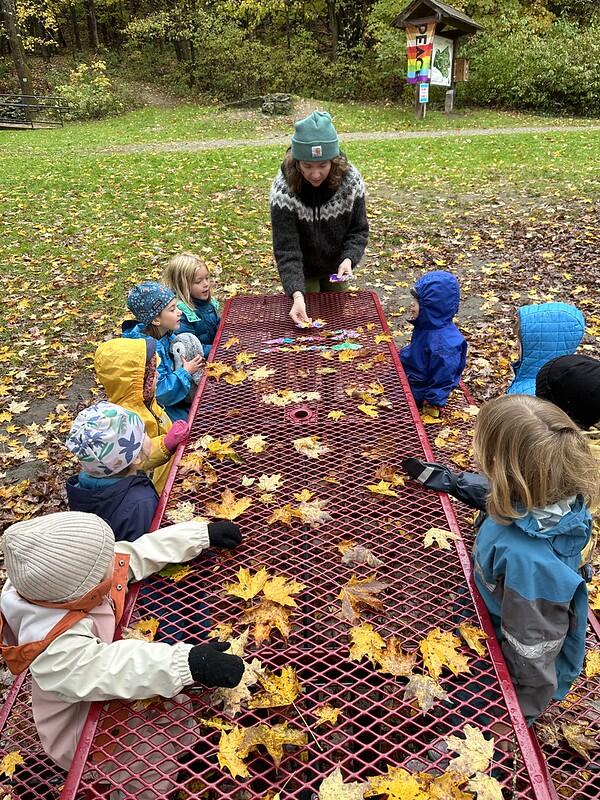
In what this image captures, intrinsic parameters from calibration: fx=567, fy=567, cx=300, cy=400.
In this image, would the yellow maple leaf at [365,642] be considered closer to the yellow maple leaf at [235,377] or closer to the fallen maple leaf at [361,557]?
the fallen maple leaf at [361,557]

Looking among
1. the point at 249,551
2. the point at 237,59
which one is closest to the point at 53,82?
the point at 237,59

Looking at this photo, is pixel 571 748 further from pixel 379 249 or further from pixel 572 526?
pixel 379 249

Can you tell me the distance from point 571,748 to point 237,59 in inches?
1227

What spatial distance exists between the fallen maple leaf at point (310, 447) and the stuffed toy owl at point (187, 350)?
48.3 inches

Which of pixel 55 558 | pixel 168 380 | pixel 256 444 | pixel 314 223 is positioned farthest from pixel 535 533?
pixel 314 223

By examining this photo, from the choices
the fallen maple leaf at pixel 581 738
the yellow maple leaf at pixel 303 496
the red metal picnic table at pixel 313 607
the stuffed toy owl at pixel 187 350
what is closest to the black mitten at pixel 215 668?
the red metal picnic table at pixel 313 607

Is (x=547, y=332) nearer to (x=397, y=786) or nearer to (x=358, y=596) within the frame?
(x=358, y=596)

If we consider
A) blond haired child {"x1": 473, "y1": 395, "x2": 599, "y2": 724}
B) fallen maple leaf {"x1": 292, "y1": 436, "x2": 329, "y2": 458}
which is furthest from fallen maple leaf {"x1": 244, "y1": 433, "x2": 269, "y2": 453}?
blond haired child {"x1": 473, "y1": 395, "x2": 599, "y2": 724}

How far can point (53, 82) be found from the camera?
29.7 metres

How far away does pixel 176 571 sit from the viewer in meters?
1.95

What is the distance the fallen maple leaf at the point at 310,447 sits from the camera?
250 centimetres

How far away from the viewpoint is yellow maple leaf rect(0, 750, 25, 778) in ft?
6.48

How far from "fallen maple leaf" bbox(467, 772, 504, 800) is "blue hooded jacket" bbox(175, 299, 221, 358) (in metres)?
3.18

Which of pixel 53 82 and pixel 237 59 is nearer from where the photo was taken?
pixel 237 59
